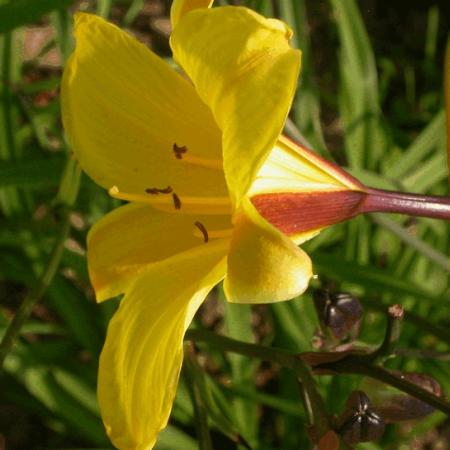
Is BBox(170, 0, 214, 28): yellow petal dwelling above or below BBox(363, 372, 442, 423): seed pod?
above

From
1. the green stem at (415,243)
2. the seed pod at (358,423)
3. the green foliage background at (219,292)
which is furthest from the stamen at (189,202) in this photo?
the green stem at (415,243)

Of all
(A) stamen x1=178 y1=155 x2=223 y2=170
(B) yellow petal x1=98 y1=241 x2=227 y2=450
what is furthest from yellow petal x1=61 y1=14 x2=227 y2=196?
(B) yellow petal x1=98 y1=241 x2=227 y2=450

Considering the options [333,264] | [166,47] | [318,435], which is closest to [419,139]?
[333,264]

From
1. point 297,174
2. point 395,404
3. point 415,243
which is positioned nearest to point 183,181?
point 297,174

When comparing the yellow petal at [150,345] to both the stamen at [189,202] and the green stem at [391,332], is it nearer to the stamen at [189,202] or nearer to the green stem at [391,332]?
the stamen at [189,202]

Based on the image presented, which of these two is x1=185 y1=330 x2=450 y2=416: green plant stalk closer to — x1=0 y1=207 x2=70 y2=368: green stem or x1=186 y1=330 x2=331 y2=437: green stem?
x1=186 y1=330 x2=331 y2=437: green stem

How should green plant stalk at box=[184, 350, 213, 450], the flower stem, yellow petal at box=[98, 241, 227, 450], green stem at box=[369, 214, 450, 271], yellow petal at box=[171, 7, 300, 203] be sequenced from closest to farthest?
1. yellow petal at box=[171, 7, 300, 203]
2. yellow petal at box=[98, 241, 227, 450]
3. the flower stem
4. green plant stalk at box=[184, 350, 213, 450]
5. green stem at box=[369, 214, 450, 271]
